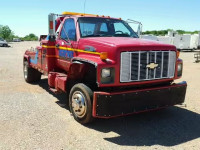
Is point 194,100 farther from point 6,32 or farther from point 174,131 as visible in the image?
point 6,32

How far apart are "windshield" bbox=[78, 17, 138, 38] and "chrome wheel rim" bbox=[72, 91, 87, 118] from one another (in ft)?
4.75

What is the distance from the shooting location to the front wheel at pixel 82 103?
479 cm

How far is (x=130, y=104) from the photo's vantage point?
465cm

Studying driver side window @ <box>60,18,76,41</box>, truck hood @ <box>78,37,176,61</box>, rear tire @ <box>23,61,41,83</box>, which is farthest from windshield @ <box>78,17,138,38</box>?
rear tire @ <box>23,61,41,83</box>

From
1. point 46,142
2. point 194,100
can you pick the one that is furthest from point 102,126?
point 194,100

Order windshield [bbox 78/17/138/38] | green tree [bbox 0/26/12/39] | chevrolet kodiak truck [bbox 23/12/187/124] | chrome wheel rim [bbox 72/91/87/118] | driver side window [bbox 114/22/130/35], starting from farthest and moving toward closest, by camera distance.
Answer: green tree [bbox 0/26/12/39] → driver side window [bbox 114/22/130/35] → windshield [bbox 78/17/138/38] → chrome wheel rim [bbox 72/91/87/118] → chevrolet kodiak truck [bbox 23/12/187/124]

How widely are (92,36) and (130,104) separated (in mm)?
1969

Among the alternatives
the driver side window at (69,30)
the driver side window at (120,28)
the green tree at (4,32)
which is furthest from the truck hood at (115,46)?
the green tree at (4,32)

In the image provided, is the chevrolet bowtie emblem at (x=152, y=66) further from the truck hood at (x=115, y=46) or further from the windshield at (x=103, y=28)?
the windshield at (x=103, y=28)

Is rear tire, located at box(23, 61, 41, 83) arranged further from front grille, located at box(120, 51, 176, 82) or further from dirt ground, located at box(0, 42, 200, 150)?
Answer: front grille, located at box(120, 51, 176, 82)

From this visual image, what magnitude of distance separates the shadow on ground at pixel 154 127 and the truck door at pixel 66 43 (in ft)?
5.79

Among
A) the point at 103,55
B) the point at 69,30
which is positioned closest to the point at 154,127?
the point at 103,55

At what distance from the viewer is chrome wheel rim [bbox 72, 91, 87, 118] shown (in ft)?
16.3

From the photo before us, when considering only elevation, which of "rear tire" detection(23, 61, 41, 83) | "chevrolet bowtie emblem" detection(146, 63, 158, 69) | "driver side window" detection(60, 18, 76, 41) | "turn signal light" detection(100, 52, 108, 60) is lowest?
"rear tire" detection(23, 61, 41, 83)
